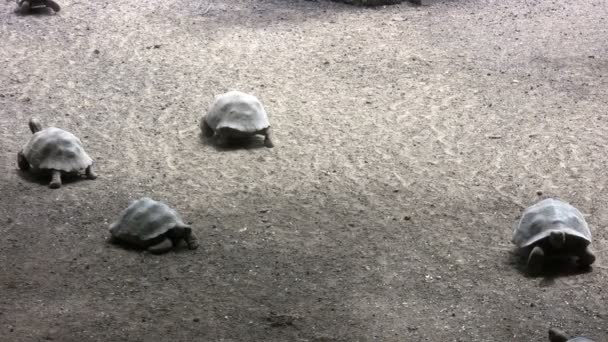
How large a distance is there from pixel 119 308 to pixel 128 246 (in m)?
0.71

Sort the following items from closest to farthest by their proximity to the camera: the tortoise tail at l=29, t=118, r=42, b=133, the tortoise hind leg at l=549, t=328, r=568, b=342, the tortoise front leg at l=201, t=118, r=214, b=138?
the tortoise hind leg at l=549, t=328, r=568, b=342 → the tortoise tail at l=29, t=118, r=42, b=133 → the tortoise front leg at l=201, t=118, r=214, b=138

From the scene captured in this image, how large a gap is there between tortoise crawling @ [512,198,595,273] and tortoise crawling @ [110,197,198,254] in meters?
1.95

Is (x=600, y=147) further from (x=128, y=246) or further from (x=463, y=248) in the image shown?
(x=128, y=246)

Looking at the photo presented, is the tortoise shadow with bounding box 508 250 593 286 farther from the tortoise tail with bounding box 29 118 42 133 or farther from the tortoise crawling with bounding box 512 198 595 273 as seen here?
the tortoise tail with bounding box 29 118 42 133

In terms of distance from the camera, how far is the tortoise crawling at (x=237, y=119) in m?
6.31

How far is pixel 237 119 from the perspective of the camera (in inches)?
250

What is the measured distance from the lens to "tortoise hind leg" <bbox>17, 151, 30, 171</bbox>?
582 centimetres

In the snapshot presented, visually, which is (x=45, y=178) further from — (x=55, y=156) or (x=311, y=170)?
(x=311, y=170)

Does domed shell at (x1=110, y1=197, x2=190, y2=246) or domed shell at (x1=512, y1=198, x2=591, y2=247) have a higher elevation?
domed shell at (x1=512, y1=198, x2=591, y2=247)

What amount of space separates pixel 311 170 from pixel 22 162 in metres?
2.09

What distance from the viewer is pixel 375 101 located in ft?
24.0

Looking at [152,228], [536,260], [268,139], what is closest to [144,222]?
[152,228]

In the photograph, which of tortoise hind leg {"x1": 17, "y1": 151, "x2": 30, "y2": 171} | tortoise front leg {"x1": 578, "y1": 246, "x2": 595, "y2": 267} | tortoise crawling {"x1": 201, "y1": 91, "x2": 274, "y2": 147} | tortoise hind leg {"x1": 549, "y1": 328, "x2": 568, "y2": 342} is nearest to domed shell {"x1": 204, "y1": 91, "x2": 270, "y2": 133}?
tortoise crawling {"x1": 201, "y1": 91, "x2": 274, "y2": 147}

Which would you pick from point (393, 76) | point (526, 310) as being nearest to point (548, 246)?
point (526, 310)
